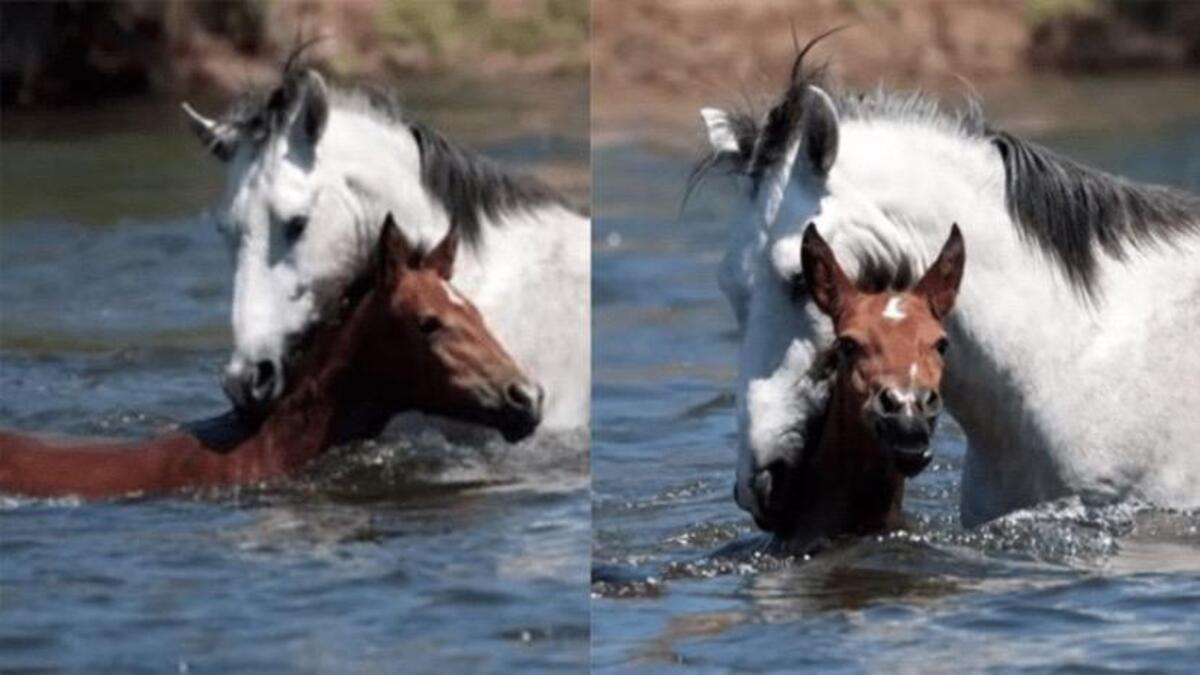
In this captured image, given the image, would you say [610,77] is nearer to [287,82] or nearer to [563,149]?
[563,149]

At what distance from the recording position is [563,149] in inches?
471

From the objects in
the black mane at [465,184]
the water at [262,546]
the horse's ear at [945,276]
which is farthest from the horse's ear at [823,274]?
the black mane at [465,184]

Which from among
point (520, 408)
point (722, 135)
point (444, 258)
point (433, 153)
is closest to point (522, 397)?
point (520, 408)

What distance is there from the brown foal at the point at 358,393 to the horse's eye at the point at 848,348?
1048 mm

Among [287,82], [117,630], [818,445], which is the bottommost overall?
[117,630]

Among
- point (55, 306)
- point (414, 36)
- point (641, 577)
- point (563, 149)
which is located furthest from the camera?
point (414, 36)

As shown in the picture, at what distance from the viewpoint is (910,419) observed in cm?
493

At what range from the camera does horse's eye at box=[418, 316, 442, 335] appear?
5.96 metres

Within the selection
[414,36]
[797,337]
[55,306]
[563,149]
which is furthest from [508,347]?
[414,36]

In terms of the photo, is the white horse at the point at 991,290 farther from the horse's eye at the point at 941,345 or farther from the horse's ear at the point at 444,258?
the horse's ear at the point at 444,258

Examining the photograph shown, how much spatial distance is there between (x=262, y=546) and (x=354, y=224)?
0.93m

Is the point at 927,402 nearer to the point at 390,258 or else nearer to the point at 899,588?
the point at 899,588

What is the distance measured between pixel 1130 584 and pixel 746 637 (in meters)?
0.73

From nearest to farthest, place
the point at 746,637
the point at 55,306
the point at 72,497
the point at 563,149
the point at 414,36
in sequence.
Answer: the point at 746,637, the point at 72,497, the point at 55,306, the point at 563,149, the point at 414,36
